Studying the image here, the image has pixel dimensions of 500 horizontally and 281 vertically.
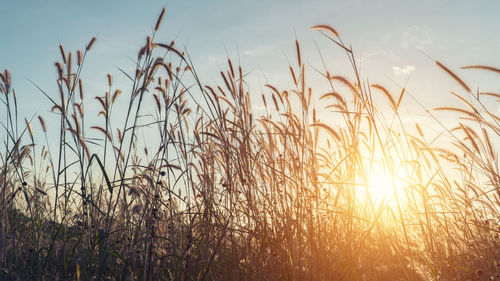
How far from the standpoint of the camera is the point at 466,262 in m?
2.69

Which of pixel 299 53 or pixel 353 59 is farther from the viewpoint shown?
pixel 299 53

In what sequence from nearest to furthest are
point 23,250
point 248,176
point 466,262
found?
point 248,176
point 466,262
point 23,250

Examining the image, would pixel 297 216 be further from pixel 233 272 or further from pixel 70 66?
pixel 70 66

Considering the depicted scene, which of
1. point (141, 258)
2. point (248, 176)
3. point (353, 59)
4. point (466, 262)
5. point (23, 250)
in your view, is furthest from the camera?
point (23, 250)

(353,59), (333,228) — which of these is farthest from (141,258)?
(353,59)

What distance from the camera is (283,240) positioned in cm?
233

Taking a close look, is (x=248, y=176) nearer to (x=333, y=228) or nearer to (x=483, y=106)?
(x=333, y=228)

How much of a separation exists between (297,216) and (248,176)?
0.38 meters

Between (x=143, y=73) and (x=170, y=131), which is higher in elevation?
(x=143, y=73)

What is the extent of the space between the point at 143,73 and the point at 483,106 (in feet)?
6.81

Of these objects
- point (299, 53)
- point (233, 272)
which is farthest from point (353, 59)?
point (233, 272)

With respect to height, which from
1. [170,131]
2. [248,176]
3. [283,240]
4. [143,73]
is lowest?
[283,240]


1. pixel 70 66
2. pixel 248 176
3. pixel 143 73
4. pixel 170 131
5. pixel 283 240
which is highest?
pixel 70 66

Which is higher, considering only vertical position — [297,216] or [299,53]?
[299,53]
